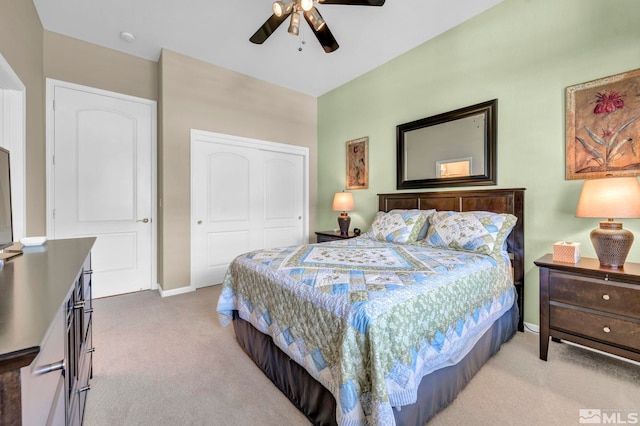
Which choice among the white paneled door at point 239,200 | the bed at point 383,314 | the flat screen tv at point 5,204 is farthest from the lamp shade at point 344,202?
the flat screen tv at point 5,204

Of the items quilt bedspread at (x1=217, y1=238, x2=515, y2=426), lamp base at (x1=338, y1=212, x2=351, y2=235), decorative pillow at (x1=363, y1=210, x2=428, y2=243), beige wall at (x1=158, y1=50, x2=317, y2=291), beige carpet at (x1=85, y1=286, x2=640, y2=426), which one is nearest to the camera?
quilt bedspread at (x1=217, y1=238, x2=515, y2=426)

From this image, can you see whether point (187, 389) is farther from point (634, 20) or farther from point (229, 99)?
point (634, 20)

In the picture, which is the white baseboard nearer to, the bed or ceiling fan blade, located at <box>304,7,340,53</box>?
the bed

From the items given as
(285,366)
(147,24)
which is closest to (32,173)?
(147,24)

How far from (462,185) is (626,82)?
1328 millimetres

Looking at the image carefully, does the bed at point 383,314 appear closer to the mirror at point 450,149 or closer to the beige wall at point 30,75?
the mirror at point 450,149

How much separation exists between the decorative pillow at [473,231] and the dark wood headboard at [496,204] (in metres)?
0.20

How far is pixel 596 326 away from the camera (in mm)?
1828

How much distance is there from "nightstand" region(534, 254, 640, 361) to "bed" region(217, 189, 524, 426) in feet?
0.89

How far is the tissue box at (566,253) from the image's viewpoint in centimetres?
197

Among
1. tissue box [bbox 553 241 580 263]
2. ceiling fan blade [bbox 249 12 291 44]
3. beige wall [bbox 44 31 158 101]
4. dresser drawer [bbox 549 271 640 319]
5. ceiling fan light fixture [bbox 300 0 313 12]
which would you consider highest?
beige wall [bbox 44 31 158 101]

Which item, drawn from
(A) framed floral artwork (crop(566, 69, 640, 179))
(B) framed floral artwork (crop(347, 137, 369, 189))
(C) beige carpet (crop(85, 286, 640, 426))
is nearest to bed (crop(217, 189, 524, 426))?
(C) beige carpet (crop(85, 286, 640, 426))

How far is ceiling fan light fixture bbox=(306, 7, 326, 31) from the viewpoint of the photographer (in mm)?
2117

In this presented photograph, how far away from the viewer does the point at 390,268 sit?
1.76 m
